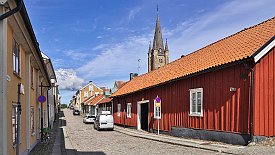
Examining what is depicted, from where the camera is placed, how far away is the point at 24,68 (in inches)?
471

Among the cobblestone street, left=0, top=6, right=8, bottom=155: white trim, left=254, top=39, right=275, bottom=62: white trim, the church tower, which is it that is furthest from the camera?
the church tower

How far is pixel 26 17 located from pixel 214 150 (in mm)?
8832

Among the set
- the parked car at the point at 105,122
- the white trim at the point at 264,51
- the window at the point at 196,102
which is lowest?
the parked car at the point at 105,122

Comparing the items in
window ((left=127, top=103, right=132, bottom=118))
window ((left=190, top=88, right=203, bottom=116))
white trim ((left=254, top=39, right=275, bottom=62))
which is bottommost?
window ((left=127, top=103, right=132, bottom=118))

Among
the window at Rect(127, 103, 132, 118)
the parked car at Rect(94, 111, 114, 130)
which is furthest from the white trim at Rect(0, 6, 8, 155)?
the window at Rect(127, 103, 132, 118)

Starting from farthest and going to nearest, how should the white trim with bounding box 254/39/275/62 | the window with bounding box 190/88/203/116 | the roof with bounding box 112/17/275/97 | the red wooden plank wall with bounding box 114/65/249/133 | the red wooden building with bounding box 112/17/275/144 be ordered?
1. the window with bounding box 190/88/203/116
2. the roof with bounding box 112/17/275/97
3. the red wooden plank wall with bounding box 114/65/249/133
4. the red wooden building with bounding box 112/17/275/144
5. the white trim with bounding box 254/39/275/62

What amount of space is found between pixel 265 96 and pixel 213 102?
9.69 ft

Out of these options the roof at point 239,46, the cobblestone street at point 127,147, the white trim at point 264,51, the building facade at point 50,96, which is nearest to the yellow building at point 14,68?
the cobblestone street at point 127,147

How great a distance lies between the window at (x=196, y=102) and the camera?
17.4m

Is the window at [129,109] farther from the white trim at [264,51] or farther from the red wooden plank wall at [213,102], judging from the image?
the white trim at [264,51]

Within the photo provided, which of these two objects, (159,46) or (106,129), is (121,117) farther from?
(159,46)

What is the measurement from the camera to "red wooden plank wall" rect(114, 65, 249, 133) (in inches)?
556

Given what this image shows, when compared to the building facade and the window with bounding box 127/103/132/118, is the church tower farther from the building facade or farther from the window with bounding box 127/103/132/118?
the window with bounding box 127/103/132/118

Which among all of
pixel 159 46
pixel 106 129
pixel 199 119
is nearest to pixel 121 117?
pixel 106 129
